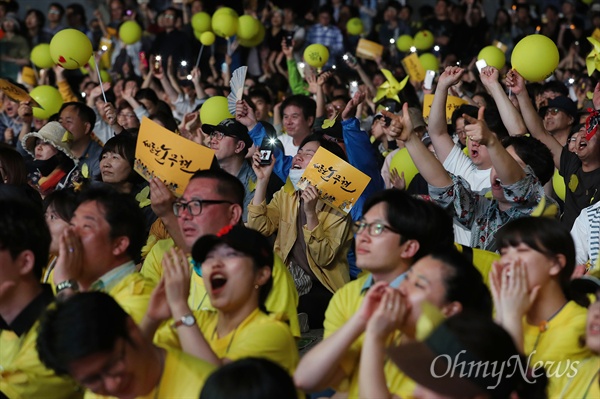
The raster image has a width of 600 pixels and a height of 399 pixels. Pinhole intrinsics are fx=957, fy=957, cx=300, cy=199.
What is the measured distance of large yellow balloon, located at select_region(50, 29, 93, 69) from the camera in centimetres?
696

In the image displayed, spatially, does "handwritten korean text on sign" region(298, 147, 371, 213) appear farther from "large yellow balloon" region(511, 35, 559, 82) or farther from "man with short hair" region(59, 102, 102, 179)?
"man with short hair" region(59, 102, 102, 179)

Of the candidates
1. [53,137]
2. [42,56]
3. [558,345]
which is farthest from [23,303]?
[42,56]

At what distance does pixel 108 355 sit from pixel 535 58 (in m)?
3.86

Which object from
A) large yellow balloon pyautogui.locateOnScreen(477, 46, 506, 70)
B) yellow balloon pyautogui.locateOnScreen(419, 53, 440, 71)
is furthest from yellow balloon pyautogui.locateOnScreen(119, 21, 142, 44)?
large yellow balloon pyautogui.locateOnScreen(477, 46, 506, 70)

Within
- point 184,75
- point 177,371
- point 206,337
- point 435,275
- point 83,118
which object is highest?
point 435,275

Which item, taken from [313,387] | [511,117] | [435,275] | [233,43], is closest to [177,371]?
[313,387]

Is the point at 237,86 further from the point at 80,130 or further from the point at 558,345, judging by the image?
the point at 558,345

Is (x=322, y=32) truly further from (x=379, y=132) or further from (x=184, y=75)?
(x=379, y=132)

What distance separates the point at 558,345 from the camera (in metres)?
3.10

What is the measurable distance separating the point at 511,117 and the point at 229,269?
2.71 m

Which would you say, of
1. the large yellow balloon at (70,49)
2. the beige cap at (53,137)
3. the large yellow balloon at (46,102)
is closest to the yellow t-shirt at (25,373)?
the beige cap at (53,137)

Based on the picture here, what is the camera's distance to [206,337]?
3.35 meters

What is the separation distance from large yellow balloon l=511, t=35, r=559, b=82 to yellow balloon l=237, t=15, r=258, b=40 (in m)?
4.42

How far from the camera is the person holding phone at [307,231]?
5309 mm
